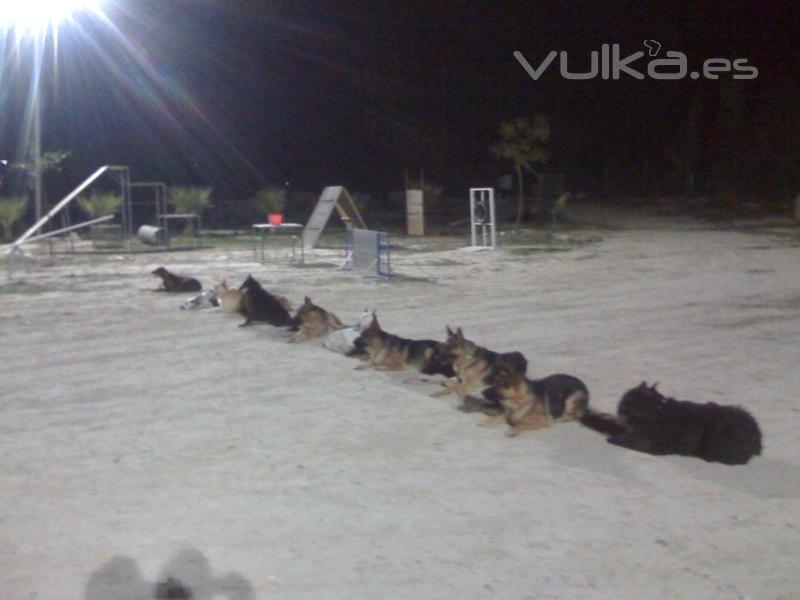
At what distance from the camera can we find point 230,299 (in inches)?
512

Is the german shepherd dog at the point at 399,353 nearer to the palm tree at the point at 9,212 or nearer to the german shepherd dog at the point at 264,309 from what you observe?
the german shepherd dog at the point at 264,309

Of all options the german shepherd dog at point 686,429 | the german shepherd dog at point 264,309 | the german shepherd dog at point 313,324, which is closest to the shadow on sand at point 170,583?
the german shepherd dog at point 686,429

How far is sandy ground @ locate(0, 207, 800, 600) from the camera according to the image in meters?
4.67

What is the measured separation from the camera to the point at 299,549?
4.95m

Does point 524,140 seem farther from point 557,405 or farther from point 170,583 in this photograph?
point 170,583

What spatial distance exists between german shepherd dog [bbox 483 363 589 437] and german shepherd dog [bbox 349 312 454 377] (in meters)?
1.42

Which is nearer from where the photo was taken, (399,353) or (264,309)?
(399,353)

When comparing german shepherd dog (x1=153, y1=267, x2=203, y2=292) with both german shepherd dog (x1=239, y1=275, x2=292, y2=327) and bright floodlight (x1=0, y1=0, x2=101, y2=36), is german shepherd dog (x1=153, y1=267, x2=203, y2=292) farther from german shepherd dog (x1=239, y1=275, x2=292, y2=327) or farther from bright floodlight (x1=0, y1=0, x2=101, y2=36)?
bright floodlight (x1=0, y1=0, x2=101, y2=36)

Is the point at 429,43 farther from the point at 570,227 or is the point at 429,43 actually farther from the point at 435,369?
the point at 435,369

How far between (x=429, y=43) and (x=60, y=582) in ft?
114

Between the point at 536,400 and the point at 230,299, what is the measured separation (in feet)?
22.0

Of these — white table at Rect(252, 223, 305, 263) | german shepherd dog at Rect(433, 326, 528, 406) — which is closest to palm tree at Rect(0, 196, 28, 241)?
white table at Rect(252, 223, 305, 263)

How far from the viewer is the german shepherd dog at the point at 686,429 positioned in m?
6.20

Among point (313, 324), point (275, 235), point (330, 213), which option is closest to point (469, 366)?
point (313, 324)
